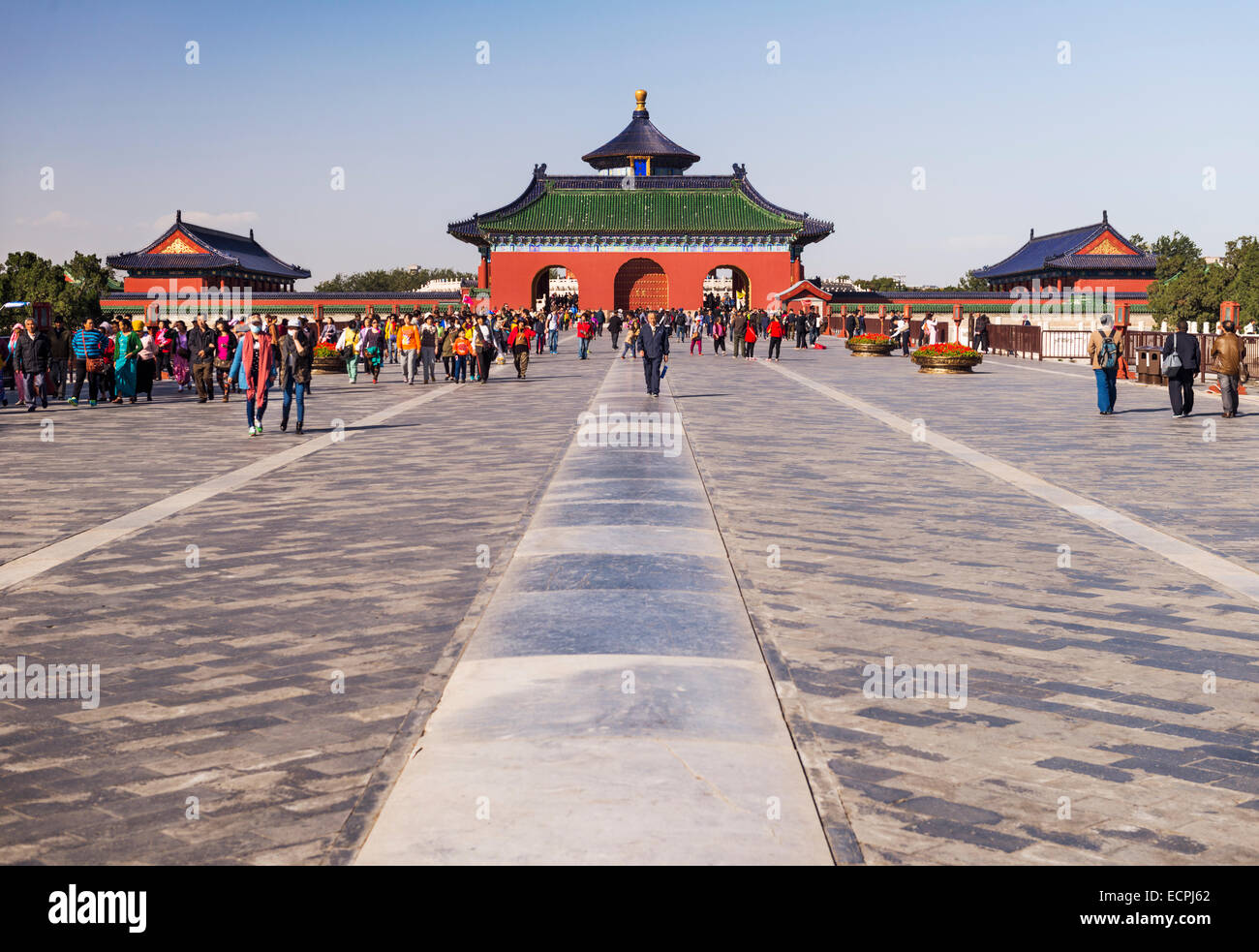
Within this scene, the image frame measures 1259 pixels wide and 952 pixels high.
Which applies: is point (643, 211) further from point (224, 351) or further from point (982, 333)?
point (224, 351)

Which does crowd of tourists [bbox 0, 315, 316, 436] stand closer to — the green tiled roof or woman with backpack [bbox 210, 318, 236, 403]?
woman with backpack [bbox 210, 318, 236, 403]

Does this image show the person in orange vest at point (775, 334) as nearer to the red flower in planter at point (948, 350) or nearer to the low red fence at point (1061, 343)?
the red flower in planter at point (948, 350)

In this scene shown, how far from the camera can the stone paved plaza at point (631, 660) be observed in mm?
3961

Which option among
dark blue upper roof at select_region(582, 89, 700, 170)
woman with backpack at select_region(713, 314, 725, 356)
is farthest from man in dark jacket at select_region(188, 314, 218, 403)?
dark blue upper roof at select_region(582, 89, 700, 170)

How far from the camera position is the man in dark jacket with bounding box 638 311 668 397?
21.0 meters

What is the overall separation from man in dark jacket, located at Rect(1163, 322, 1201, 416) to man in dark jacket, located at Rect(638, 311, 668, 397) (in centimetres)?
753

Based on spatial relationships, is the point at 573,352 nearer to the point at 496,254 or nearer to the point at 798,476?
the point at 496,254

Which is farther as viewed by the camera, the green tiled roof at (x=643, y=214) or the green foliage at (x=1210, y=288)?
the green tiled roof at (x=643, y=214)

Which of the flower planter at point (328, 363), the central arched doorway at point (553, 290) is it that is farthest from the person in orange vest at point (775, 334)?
the central arched doorway at point (553, 290)

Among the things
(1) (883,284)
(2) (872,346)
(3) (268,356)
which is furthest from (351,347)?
(1) (883,284)

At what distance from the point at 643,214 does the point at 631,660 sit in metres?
67.1

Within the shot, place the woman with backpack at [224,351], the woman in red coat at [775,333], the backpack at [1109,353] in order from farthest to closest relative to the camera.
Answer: the woman in red coat at [775,333] < the woman with backpack at [224,351] < the backpack at [1109,353]

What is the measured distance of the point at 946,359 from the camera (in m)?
30.9

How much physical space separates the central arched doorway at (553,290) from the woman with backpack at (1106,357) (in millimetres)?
39294
